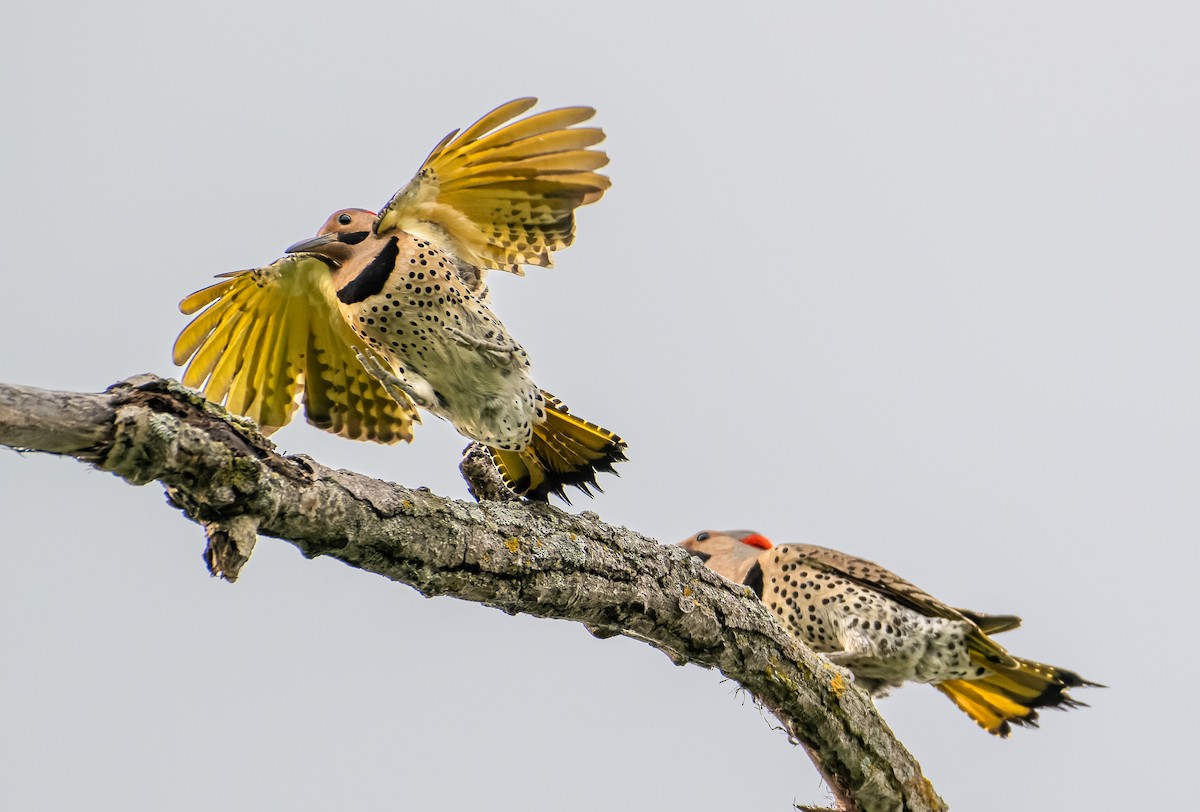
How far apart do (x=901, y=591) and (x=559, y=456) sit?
166 cm

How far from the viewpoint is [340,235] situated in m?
3.96

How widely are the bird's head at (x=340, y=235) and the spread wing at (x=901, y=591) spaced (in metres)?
2.25

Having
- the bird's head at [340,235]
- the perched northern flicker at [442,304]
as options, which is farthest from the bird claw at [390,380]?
the bird's head at [340,235]

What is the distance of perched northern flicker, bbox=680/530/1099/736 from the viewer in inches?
181

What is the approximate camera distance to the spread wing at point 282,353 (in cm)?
417

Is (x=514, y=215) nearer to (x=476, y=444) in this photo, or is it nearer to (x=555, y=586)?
(x=476, y=444)

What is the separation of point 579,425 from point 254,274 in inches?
52.0

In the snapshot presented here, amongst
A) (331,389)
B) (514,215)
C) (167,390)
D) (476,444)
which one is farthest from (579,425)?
(167,390)

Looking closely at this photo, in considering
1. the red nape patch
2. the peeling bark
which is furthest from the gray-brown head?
the peeling bark

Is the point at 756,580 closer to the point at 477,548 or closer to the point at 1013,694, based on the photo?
the point at 1013,694

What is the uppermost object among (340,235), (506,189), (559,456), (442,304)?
(506,189)

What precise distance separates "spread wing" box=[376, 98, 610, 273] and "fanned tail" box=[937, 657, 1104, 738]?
254cm

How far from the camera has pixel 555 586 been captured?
3125mm

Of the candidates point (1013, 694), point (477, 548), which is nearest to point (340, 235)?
point (477, 548)
